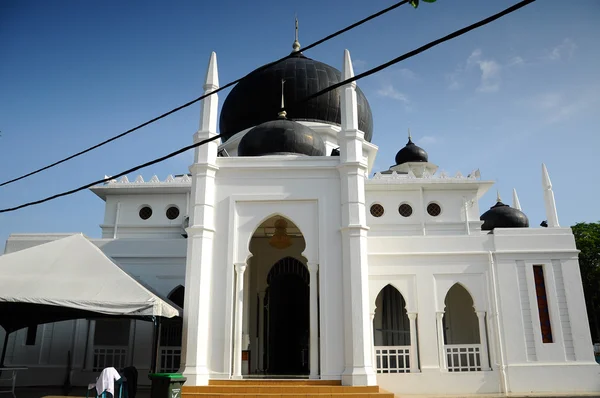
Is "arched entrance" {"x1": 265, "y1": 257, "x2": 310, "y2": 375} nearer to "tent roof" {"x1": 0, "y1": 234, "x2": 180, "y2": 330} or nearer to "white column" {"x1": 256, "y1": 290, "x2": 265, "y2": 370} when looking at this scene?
"white column" {"x1": 256, "y1": 290, "x2": 265, "y2": 370}

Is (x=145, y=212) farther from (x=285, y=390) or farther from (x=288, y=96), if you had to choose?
(x=285, y=390)

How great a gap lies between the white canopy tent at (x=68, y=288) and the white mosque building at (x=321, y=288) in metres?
1.29

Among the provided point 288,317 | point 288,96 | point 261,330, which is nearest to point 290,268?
point 288,317

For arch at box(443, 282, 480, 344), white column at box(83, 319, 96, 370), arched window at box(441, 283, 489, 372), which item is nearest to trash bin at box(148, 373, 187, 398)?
white column at box(83, 319, 96, 370)

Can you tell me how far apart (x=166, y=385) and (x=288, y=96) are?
11817 mm

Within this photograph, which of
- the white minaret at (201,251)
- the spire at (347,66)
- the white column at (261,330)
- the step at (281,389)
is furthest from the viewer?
the white column at (261,330)

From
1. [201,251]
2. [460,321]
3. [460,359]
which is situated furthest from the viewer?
[460,321]

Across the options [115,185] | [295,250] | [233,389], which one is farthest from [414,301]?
[115,185]

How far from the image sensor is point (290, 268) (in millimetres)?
15461

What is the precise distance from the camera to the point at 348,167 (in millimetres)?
11844

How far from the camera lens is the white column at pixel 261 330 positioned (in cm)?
1452

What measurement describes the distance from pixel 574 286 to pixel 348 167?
7337 millimetres

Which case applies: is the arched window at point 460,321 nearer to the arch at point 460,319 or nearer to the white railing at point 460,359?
the arch at point 460,319

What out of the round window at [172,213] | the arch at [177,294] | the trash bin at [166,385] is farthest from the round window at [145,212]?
the trash bin at [166,385]
